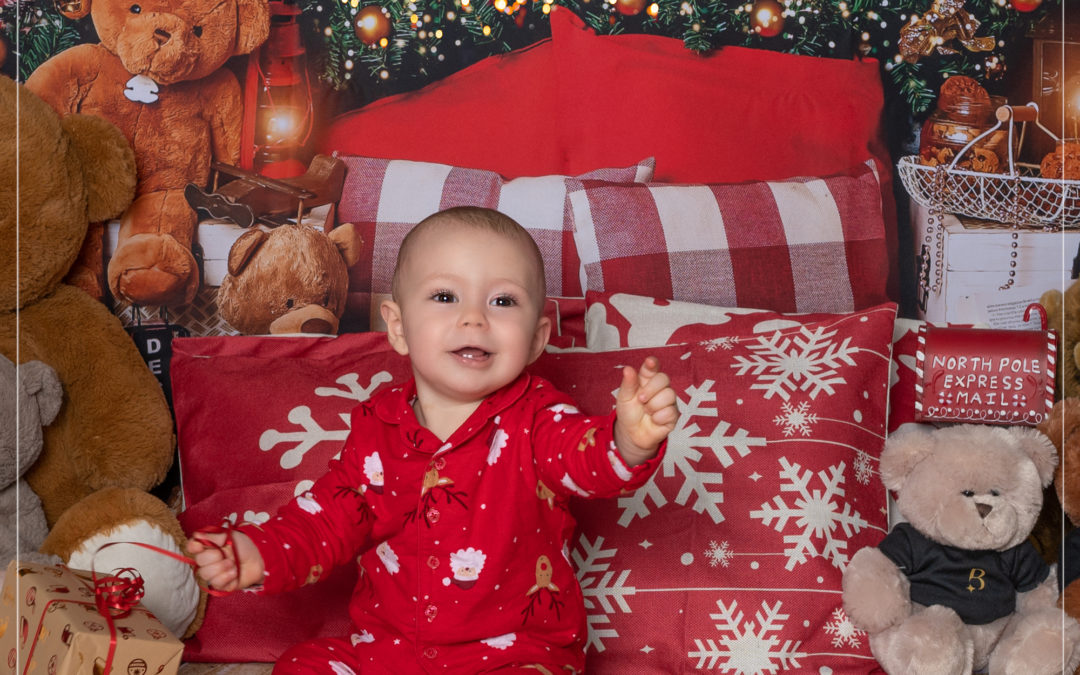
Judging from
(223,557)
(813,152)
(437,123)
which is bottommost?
(223,557)

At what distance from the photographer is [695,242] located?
1.63 m

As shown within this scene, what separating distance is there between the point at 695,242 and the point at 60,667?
3.53 feet

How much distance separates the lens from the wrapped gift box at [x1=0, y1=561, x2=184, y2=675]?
0.96 m

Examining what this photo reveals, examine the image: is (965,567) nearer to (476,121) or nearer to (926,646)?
(926,646)

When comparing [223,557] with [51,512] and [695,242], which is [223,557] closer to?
[51,512]

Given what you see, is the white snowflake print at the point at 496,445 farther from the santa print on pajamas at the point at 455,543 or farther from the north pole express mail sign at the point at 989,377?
the north pole express mail sign at the point at 989,377

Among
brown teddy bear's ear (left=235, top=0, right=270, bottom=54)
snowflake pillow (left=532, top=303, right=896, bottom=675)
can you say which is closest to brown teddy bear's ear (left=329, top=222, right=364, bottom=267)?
brown teddy bear's ear (left=235, top=0, right=270, bottom=54)

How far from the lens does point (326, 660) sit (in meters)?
1.15

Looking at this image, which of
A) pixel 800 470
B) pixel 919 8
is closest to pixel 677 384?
pixel 800 470

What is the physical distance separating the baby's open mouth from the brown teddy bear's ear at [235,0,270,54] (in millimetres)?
938

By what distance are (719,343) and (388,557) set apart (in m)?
0.54

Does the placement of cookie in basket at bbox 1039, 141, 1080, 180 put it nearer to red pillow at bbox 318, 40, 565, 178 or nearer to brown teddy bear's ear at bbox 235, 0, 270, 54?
red pillow at bbox 318, 40, 565, 178

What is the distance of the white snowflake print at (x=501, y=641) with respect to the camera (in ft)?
3.64

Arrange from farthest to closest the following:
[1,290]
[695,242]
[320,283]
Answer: [320,283] < [695,242] < [1,290]
